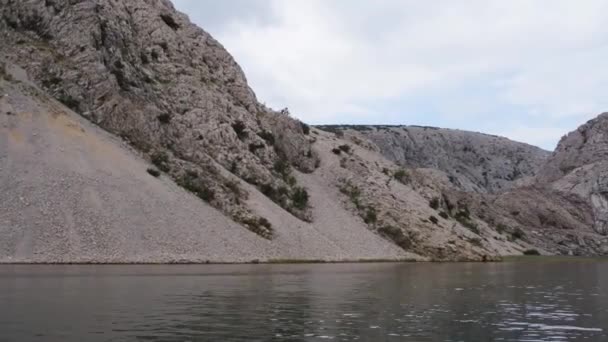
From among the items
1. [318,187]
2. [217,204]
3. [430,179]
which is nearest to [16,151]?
[217,204]

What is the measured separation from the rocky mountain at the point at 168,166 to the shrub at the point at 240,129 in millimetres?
322

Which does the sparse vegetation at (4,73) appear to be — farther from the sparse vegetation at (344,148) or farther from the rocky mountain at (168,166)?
the sparse vegetation at (344,148)

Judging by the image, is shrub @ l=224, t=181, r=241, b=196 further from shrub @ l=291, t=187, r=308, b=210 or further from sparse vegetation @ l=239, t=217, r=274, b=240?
shrub @ l=291, t=187, r=308, b=210

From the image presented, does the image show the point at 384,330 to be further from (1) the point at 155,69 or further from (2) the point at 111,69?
(1) the point at 155,69

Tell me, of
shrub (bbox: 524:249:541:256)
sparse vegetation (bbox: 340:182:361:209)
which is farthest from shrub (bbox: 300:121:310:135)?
shrub (bbox: 524:249:541:256)

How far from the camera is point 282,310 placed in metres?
26.3

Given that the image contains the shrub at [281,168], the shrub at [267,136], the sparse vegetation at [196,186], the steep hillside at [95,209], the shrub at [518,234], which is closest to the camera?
the steep hillside at [95,209]

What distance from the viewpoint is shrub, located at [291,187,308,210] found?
9044cm

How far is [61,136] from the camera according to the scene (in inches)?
2702

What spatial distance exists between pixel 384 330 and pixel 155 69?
265 ft

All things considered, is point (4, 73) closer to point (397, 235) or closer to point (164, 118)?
point (164, 118)

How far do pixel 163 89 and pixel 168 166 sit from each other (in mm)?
17885

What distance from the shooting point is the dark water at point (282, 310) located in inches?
789

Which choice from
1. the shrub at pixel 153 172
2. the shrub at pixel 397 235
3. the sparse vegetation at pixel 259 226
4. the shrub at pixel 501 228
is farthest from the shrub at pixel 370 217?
the shrub at pixel 501 228
